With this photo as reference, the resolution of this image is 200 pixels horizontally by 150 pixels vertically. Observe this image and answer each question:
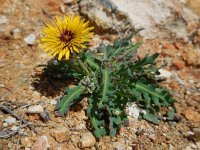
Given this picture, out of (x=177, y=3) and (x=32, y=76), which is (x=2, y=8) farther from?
(x=177, y=3)

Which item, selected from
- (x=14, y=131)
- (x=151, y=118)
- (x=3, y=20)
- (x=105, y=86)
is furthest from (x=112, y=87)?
(x=3, y=20)

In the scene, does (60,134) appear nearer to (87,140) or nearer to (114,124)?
(87,140)

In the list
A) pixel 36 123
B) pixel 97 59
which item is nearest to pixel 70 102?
pixel 36 123

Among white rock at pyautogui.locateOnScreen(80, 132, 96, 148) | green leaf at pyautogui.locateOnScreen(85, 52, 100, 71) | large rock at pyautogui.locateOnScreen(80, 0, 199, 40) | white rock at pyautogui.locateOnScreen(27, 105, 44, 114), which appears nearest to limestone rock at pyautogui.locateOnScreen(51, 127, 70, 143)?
white rock at pyautogui.locateOnScreen(80, 132, 96, 148)

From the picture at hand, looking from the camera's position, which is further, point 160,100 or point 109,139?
point 160,100

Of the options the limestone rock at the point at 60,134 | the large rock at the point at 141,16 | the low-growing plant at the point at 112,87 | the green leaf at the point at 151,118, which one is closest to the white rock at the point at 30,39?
the low-growing plant at the point at 112,87

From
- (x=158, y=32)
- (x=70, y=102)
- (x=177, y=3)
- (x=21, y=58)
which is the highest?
(x=177, y=3)
